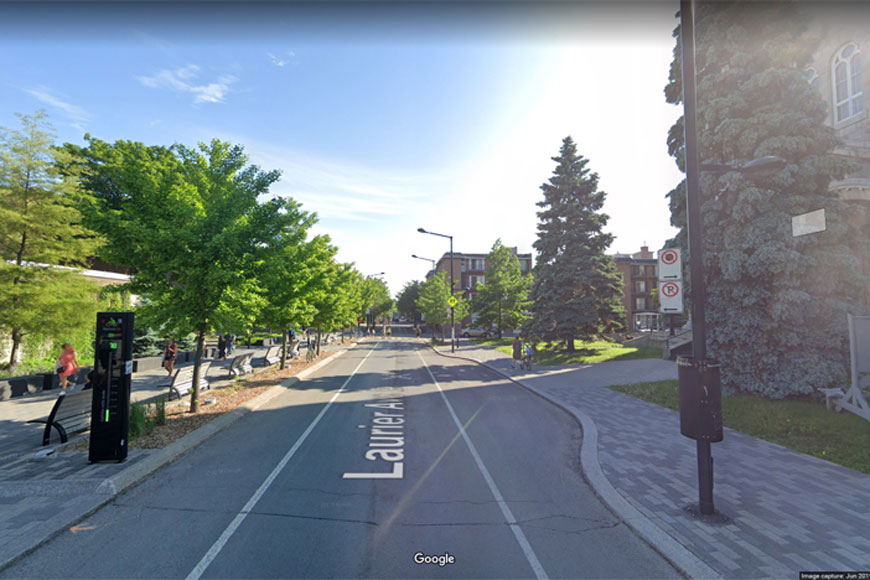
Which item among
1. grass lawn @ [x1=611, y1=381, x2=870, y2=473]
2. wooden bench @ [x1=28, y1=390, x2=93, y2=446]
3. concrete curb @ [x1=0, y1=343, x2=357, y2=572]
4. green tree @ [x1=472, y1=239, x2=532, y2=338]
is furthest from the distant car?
wooden bench @ [x1=28, y1=390, x2=93, y2=446]

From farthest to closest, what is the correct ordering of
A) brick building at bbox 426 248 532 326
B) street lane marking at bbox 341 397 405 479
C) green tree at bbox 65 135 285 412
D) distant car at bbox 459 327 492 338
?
brick building at bbox 426 248 532 326, distant car at bbox 459 327 492 338, green tree at bbox 65 135 285 412, street lane marking at bbox 341 397 405 479

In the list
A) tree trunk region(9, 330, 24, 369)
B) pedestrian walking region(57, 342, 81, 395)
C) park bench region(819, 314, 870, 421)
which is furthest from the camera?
tree trunk region(9, 330, 24, 369)

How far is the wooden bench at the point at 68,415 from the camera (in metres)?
7.28

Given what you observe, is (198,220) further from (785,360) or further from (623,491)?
(785,360)

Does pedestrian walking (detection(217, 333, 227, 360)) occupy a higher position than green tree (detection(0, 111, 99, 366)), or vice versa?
green tree (detection(0, 111, 99, 366))

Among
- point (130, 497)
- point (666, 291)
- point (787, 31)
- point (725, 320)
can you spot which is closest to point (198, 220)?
point (130, 497)

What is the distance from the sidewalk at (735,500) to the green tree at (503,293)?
26639 mm

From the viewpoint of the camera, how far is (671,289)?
577 centimetres

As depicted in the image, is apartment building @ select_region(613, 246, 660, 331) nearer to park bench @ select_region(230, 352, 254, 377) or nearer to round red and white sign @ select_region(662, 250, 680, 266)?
park bench @ select_region(230, 352, 254, 377)

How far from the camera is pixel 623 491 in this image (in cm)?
564

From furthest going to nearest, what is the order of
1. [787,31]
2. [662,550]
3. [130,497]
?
[787,31] → [130,497] → [662,550]

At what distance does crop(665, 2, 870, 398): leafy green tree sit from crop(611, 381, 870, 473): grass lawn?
0.64 meters

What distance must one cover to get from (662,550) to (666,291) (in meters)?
3.43

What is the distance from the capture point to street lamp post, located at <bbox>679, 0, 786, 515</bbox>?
4.89 metres
